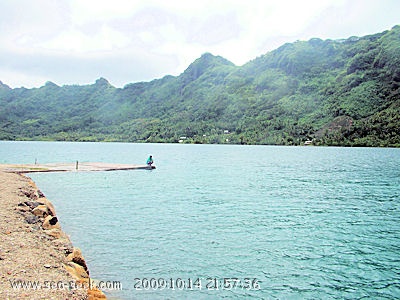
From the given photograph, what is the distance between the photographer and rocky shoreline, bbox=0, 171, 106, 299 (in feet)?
30.7

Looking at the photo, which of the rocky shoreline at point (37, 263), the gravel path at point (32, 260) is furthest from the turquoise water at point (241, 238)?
the gravel path at point (32, 260)

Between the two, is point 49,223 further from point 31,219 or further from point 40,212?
point 40,212

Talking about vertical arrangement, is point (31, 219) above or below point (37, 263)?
below

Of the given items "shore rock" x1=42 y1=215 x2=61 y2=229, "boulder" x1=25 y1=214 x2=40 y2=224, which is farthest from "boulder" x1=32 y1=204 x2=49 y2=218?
"shore rock" x1=42 y1=215 x2=61 y2=229

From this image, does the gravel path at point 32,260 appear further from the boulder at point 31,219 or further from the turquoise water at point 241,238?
the turquoise water at point 241,238

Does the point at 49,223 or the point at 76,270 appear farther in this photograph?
the point at 49,223

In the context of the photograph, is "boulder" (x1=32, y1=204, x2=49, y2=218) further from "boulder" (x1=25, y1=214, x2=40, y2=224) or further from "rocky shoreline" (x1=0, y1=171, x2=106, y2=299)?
"boulder" (x1=25, y1=214, x2=40, y2=224)

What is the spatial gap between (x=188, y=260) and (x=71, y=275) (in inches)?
281

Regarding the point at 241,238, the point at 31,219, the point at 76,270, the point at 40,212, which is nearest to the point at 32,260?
the point at 76,270

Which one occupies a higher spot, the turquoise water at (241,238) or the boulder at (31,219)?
the boulder at (31,219)

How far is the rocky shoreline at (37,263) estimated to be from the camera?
30.7 feet

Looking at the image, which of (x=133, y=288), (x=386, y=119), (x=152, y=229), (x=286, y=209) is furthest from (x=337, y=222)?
(x=386, y=119)

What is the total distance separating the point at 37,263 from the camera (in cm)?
1156

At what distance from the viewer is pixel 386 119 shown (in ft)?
634
